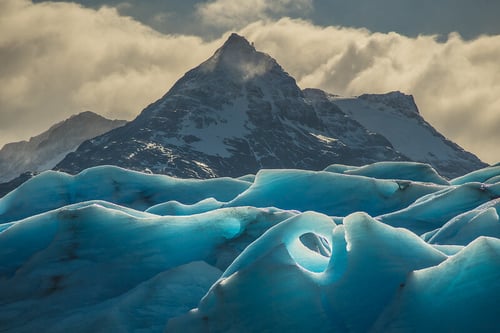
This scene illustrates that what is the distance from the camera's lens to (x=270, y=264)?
11867 millimetres

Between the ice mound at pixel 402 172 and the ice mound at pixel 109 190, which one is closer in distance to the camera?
the ice mound at pixel 109 190

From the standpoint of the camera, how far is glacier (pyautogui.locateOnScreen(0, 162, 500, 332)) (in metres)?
10.7

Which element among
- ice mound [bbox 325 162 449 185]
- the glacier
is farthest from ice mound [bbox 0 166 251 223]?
ice mound [bbox 325 162 449 185]

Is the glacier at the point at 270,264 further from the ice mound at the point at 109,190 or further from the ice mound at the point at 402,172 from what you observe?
the ice mound at the point at 402,172

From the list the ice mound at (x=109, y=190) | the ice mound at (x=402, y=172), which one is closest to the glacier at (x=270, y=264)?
the ice mound at (x=109, y=190)

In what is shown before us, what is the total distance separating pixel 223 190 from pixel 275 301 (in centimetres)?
1336

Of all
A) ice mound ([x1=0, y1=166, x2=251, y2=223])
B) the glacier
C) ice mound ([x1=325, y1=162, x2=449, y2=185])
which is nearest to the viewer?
the glacier

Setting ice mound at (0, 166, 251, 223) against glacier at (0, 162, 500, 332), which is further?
ice mound at (0, 166, 251, 223)

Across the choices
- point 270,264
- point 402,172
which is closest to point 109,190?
point 402,172

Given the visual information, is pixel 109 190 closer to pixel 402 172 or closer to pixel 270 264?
pixel 402 172

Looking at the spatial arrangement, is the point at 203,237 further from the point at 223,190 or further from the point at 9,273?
the point at 223,190

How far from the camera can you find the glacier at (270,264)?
35.1ft

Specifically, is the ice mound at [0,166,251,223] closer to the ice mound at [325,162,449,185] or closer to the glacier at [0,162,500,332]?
the glacier at [0,162,500,332]

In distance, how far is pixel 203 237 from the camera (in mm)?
15477
